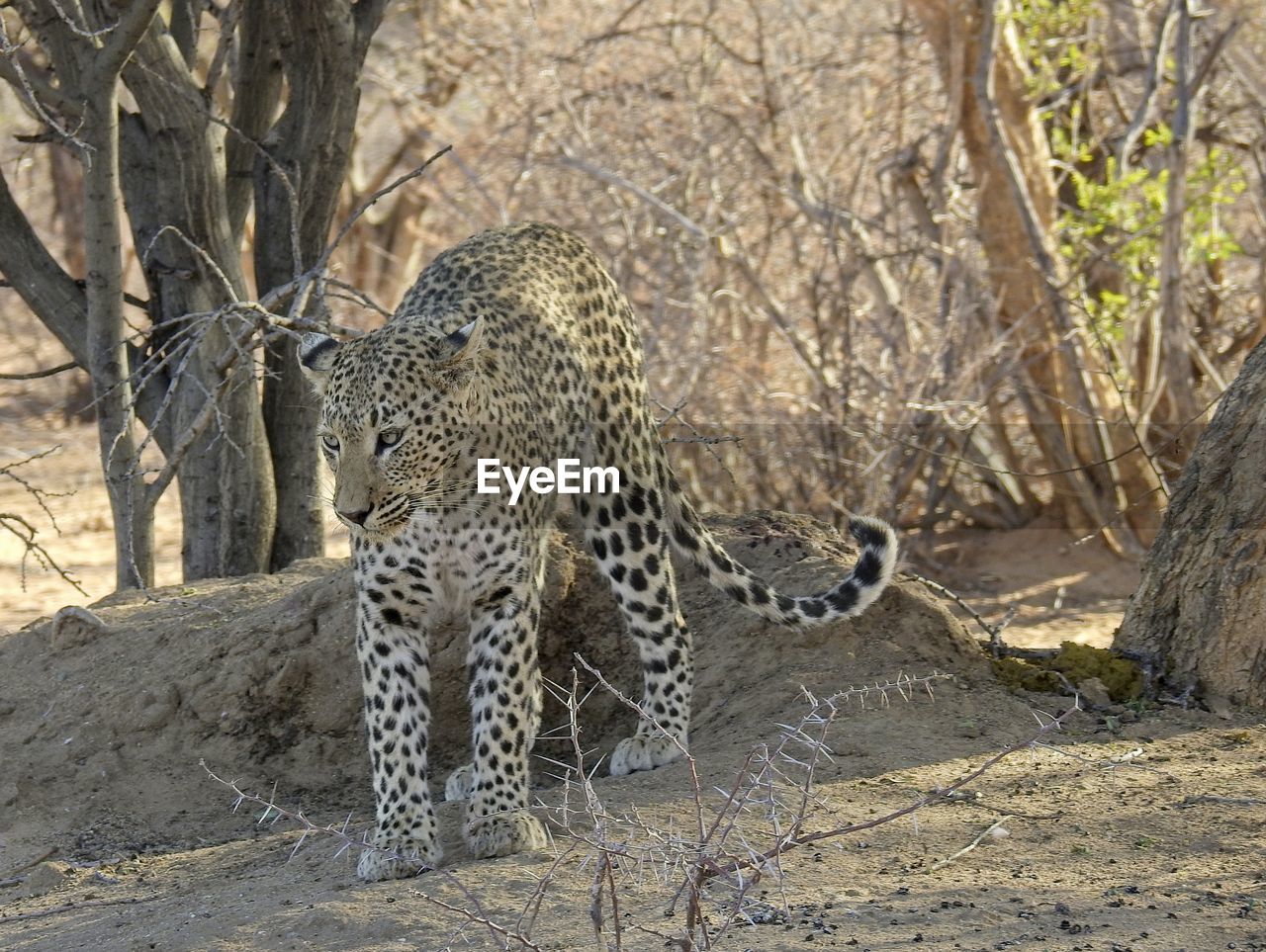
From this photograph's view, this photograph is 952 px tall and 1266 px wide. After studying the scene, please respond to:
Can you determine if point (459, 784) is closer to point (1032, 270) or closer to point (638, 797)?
point (638, 797)

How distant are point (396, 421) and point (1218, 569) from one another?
2616mm

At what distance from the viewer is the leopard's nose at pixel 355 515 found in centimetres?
446

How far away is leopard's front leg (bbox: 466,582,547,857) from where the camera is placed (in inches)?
175

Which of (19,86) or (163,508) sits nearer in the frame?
(19,86)

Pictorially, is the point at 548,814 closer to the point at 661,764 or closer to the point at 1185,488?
the point at 661,764

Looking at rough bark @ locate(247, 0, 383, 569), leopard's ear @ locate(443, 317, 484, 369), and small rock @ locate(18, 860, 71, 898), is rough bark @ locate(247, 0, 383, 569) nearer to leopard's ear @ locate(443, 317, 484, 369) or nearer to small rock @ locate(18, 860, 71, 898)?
leopard's ear @ locate(443, 317, 484, 369)

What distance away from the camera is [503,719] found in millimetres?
4621

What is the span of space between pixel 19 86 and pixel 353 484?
7.96 feet

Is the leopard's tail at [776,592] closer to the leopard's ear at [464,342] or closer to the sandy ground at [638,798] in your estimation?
the sandy ground at [638,798]

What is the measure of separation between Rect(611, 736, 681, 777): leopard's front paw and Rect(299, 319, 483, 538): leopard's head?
1.17 m

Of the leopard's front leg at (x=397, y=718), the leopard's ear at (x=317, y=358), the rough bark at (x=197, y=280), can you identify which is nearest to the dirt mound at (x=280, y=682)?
the rough bark at (x=197, y=280)

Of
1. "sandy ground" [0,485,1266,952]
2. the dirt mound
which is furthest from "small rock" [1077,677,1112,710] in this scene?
the dirt mound

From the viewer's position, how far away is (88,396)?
15625 millimetres

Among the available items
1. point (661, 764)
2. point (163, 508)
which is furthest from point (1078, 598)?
point (163, 508)
